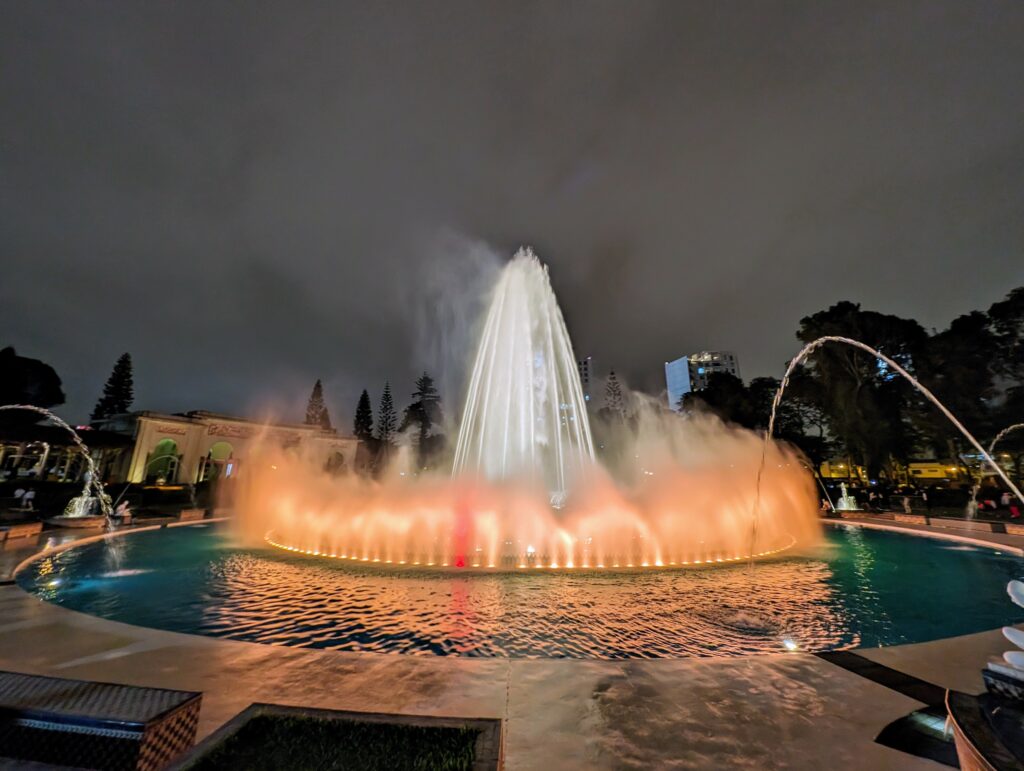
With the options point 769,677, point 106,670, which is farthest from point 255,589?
point 769,677

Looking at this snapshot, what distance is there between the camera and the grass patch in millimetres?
2908


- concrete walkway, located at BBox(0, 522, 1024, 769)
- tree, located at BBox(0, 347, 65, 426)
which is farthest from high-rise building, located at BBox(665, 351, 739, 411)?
concrete walkway, located at BBox(0, 522, 1024, 769)

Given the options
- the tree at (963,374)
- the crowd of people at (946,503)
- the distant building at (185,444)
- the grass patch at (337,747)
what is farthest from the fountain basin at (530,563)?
the distant building at (185,444)

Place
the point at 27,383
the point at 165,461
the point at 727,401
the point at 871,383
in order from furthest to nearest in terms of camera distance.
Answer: the point at 727,401 → the point at 165,461 → the point at 27,383 → the point at 871,383

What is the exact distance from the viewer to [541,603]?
31.0 ft

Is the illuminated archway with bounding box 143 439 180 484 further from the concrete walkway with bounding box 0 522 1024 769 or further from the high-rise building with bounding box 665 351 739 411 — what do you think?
the high-rise building with bounding box 665 351 739 411

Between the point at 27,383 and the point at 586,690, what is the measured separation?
71.1m

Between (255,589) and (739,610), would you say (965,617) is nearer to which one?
(739,610)

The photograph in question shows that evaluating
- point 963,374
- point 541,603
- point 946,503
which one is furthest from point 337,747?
point 963,374

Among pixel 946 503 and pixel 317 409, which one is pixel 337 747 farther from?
pixel 317 409

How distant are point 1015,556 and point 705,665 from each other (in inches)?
708

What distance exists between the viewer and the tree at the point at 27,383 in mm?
47156

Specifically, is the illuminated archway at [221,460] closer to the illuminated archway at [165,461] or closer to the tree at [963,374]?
the illuminated archway at [165,461]

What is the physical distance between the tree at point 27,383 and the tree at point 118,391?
41.4 m
